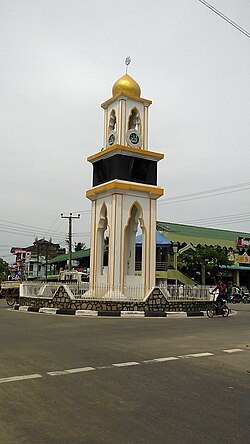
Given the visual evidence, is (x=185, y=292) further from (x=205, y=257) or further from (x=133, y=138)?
(x=205, y=257)

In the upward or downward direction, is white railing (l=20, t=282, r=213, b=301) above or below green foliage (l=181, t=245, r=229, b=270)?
below

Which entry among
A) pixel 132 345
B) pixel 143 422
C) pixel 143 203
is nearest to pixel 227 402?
pixel 143 422

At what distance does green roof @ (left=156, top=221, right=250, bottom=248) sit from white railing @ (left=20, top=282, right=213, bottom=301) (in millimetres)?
23599

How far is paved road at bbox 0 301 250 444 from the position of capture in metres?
4.34

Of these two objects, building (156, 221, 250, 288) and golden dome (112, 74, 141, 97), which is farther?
building (156, 221, 250, 288)

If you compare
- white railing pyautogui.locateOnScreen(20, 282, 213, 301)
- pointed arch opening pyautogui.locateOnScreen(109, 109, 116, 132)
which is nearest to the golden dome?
pointed arch opening pyautogui.locateOnScreen(109, 109, 116, 132)

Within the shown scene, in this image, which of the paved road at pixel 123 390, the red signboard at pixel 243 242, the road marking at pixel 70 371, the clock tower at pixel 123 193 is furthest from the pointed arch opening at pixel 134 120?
the red signboard at pixel 243 242

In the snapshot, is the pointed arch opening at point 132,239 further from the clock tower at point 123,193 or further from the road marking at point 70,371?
the road marking at point 70,371

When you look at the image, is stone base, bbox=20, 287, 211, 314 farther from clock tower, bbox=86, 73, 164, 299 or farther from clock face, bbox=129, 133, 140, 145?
clock face, bbox=129, 133, 140, 145

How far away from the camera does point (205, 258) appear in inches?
1692

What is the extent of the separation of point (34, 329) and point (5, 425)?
8.45m

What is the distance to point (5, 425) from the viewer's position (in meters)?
4.48

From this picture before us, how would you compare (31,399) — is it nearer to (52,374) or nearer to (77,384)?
(77,384)

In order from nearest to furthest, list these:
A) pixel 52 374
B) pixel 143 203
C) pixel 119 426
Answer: pixel 119 426 → pixel 52 374 → pixel 143 203
